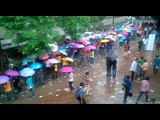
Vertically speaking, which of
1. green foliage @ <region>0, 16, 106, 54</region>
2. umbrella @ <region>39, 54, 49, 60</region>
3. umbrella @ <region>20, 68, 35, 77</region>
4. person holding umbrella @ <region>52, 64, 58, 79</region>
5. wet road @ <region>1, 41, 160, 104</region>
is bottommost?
wet road @ <region>1, 41, 160, 104</region>

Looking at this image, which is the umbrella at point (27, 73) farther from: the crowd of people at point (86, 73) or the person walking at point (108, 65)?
the person walking at point (108, 65)

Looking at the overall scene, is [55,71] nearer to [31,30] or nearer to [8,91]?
[31,30]

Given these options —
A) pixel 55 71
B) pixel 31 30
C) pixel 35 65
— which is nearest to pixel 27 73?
pixel 35 65

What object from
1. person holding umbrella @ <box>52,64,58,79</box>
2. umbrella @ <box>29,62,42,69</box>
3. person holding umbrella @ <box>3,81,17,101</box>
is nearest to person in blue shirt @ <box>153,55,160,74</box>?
person holding umbrella @ <box>52,64,58,79</box>

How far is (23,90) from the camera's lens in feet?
49.5

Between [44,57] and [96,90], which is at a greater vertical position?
[44,57]

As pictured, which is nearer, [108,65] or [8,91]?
[8,91]

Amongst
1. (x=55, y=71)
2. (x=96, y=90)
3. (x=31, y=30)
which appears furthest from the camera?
(x=55, y=71)

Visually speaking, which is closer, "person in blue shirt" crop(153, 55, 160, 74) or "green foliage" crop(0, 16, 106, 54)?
"person in blue shirt" crop(153, 55, 160, 74)

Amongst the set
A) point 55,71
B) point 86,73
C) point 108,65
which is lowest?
point 55,71

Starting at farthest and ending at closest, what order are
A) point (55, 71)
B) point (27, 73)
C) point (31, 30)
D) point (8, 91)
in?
point (55, 71) < point (31, 30) < point (27, 73) < point (8, 91)

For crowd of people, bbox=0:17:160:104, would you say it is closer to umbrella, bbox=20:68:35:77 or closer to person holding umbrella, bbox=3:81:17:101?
person holding umbrella, bbox=3:81:17:101

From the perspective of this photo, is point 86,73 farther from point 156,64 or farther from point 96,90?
point 156,64
